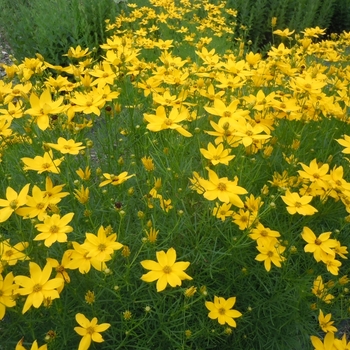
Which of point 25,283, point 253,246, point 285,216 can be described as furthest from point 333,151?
point 25,283

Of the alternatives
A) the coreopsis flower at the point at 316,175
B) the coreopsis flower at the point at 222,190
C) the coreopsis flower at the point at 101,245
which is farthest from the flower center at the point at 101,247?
the coreopsis flower at the point at 316,175

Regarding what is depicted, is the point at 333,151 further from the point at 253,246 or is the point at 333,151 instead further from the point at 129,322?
the point at 129,322

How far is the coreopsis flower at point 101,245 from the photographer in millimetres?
1336

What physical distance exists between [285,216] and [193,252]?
0.61m

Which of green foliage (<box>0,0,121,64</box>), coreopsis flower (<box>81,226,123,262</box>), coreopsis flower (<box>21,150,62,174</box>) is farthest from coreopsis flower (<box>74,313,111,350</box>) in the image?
green foliage (<box>0,0,121,64</box>)

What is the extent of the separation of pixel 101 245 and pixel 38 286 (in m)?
0.23

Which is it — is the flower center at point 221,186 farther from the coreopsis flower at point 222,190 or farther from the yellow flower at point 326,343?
the yellow flower at point 326,343

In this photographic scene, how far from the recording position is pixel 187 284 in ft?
5.79

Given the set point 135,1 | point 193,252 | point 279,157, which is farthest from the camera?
point 135,1

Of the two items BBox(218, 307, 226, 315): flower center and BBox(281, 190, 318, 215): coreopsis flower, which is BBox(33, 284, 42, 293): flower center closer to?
BBox(218, 307, 226, 315): flower center

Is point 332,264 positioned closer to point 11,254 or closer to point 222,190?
point 222,190

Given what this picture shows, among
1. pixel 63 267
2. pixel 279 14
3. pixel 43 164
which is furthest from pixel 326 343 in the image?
pixel 279 14

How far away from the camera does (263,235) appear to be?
5.40ft

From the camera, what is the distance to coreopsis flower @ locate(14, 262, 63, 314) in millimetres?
1285
